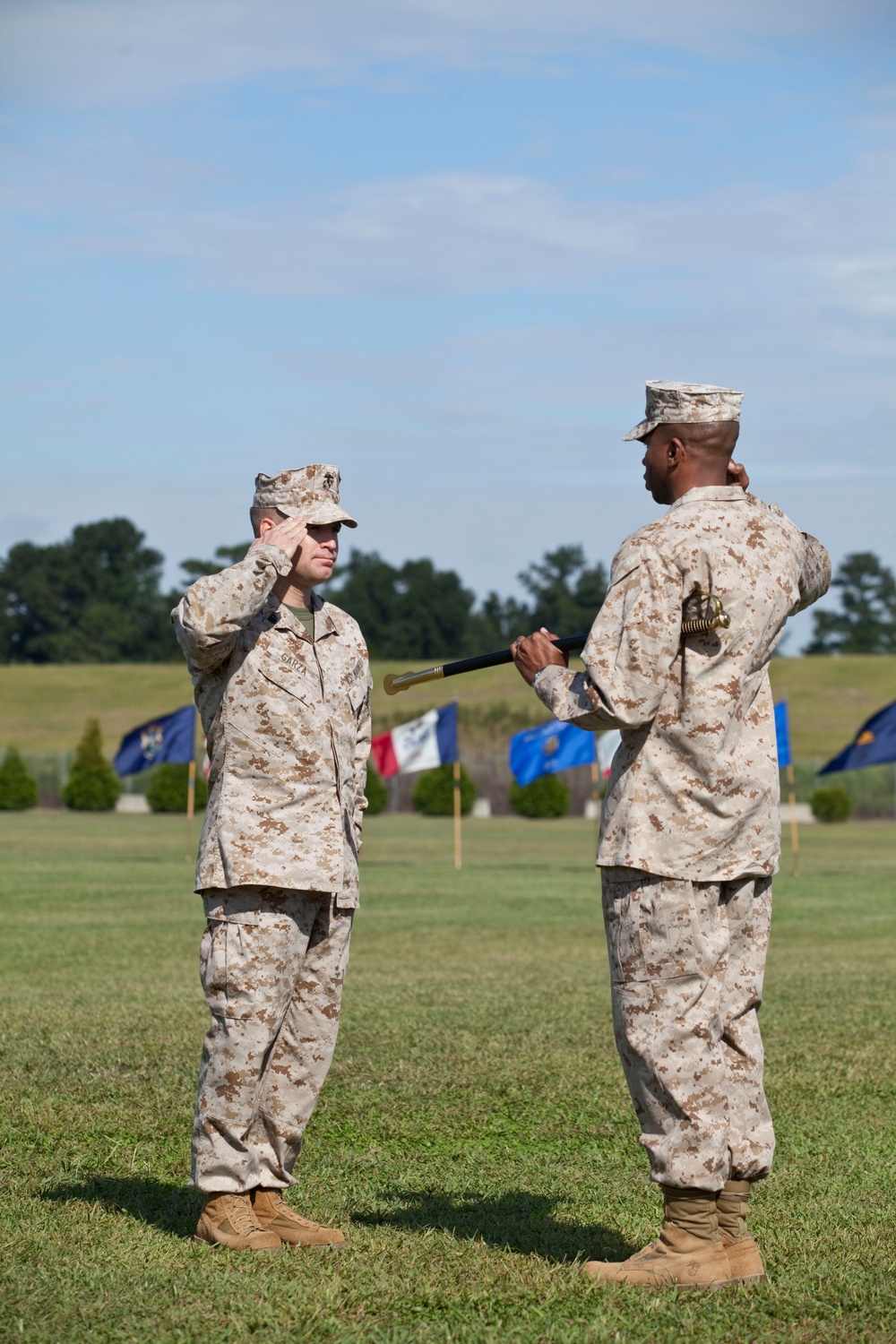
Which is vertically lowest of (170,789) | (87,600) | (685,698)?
(685,698)

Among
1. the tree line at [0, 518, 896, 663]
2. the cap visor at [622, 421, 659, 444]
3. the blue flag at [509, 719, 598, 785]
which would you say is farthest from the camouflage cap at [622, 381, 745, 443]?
the tree line at [0, 518, 896, 663]

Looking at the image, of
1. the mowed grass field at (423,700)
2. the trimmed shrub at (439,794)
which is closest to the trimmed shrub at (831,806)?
the trimmed shrub at (439,794)

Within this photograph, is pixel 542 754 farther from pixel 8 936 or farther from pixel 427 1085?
pixel 427 1085

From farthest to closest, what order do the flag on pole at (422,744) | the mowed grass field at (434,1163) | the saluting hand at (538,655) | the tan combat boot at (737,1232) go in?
1. the flag on pole at (422,744)
2. the saluting hand at (538,655)
3. the tan combat boot at (737,1232)
4. the mowed grass field at (434,1163)

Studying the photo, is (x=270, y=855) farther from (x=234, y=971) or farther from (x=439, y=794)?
(x=439, y=794)

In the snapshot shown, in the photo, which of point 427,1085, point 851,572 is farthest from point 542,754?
point 851,572

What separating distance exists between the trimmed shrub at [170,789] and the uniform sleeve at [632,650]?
5180 centimetres

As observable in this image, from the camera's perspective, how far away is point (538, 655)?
516cm

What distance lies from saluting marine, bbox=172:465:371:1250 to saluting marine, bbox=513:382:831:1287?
923 millimetres

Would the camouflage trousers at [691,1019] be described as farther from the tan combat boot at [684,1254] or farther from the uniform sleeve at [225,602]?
the uniform sleeve at [225,602]

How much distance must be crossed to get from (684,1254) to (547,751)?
955 inches

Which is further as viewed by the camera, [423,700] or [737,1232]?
[423,700]

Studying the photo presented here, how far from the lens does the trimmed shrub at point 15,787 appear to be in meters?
57.3

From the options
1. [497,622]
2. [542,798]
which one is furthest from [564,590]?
[542,798]
